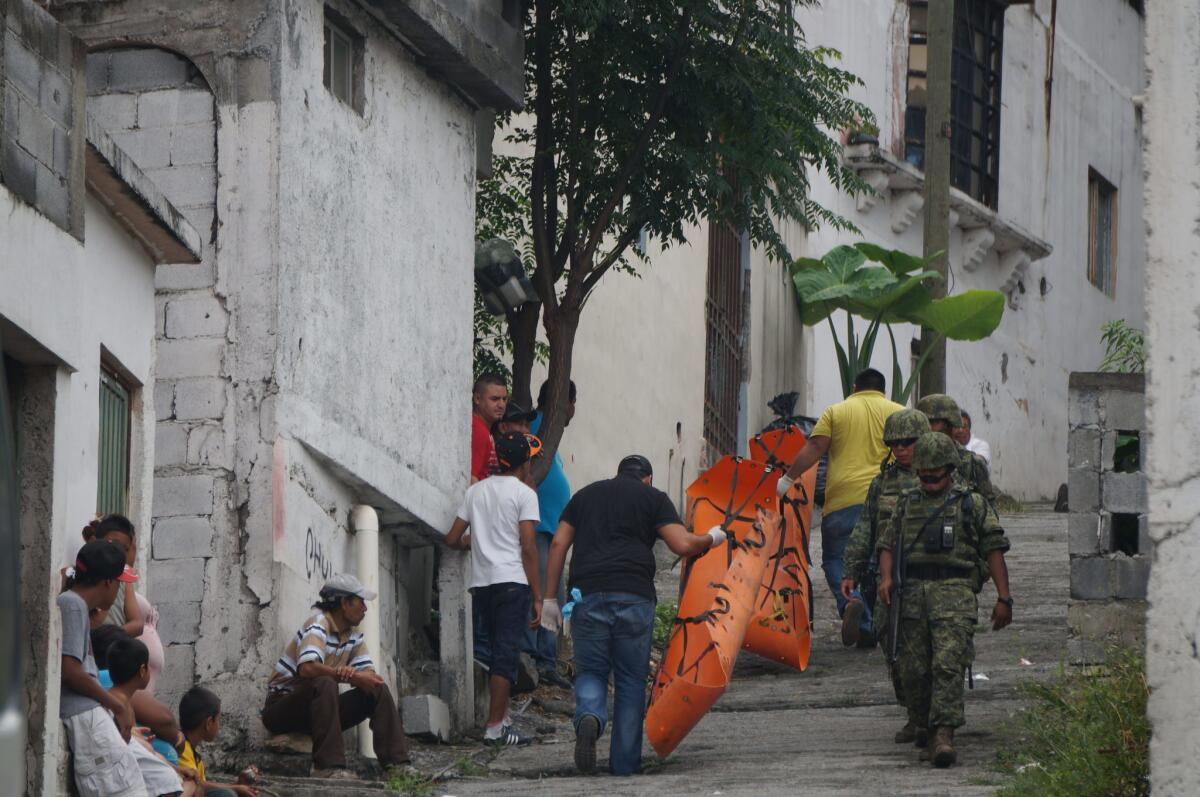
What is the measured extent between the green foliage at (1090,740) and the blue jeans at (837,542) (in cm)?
310

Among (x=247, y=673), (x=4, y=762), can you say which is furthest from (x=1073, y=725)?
(x=4, y=762)

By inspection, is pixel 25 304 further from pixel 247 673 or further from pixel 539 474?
pixel 539 474

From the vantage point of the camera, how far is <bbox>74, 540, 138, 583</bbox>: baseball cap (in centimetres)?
916

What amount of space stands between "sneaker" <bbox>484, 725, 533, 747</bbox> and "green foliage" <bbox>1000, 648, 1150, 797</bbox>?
282 cm

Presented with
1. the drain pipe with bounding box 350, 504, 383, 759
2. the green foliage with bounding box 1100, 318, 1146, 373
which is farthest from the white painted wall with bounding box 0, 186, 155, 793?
the green foliage with bounding box 1100, 318, 1146, 373

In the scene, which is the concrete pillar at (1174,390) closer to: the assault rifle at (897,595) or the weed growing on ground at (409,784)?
the assault rifle at (897,595)

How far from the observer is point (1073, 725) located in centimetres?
1032

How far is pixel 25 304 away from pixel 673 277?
13.4 m

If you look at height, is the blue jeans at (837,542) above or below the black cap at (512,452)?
below

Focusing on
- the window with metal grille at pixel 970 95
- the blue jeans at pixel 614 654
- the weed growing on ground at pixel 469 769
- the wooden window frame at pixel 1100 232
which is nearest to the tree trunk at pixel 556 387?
the weed growing on ground at pixel 469 769

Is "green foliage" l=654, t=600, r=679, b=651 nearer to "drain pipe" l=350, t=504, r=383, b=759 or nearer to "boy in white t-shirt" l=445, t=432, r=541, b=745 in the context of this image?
"boy in white t-shirt" l=445, t=432, r=541, b=745

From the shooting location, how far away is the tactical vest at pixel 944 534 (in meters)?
11.2

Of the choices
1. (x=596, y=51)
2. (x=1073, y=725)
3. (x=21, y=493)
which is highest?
(x=596, y=51)

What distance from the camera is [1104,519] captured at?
462 inches
